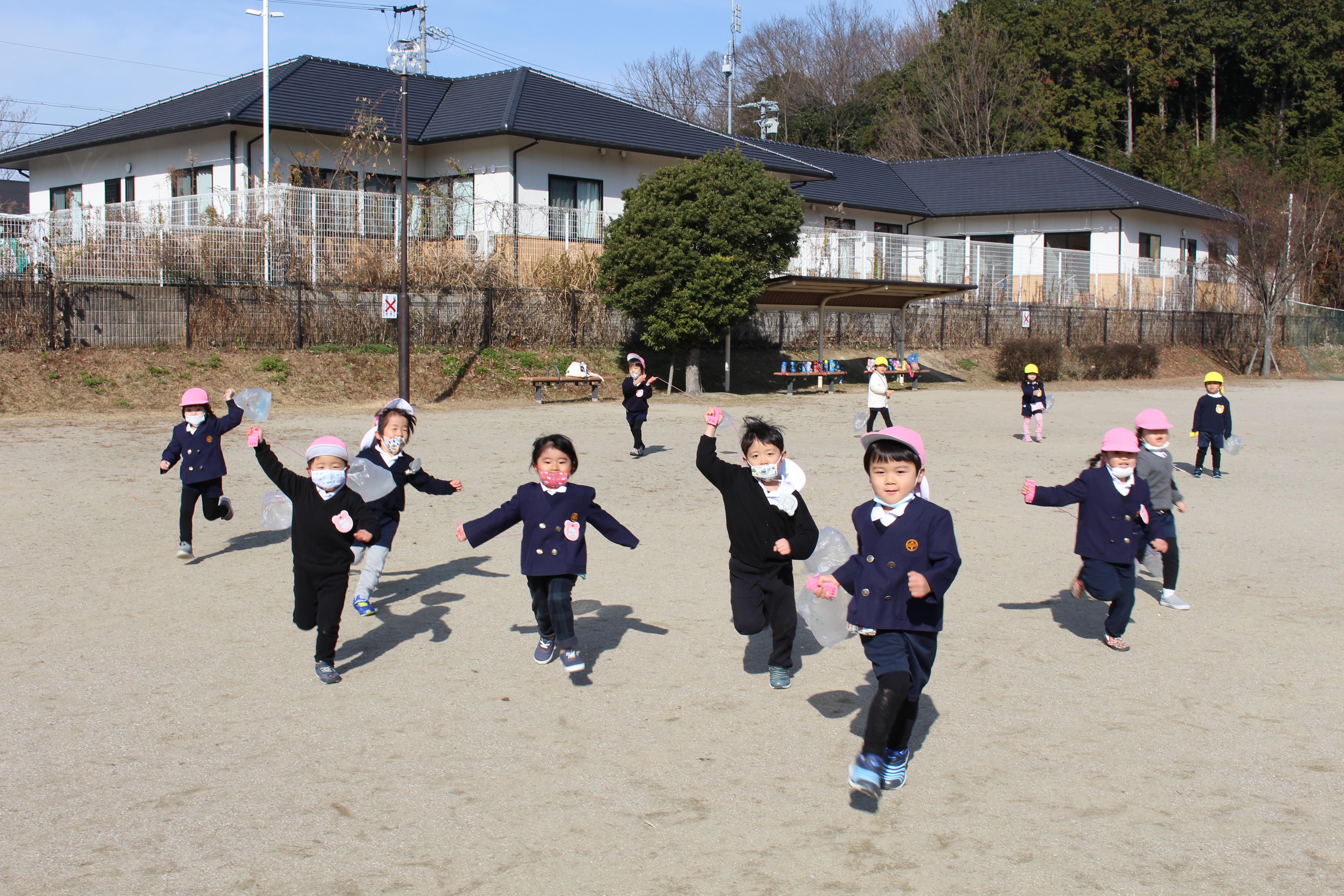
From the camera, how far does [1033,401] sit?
16.6 metres

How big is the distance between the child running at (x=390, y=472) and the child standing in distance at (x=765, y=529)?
2.13m

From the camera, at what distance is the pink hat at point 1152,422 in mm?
7426

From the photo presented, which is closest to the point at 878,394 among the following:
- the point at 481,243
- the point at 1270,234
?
the point at 481,243

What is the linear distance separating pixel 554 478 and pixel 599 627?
1425 millimetres

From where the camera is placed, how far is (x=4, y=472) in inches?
491

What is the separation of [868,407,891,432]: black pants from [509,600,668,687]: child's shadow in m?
9.94

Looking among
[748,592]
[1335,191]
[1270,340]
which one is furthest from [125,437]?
[1335,191]

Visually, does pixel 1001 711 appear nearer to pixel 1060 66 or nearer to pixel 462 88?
pixel 462 88

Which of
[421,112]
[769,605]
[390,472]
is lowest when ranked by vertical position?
[769,605]

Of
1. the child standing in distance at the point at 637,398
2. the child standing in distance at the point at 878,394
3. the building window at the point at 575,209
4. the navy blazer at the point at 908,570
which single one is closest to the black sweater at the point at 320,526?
the navy blazer at the point at 908,570

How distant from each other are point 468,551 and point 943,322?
2788 cm

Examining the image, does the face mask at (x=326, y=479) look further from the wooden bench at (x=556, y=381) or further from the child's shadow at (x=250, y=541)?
the wooden bench at (x=556, y=381)

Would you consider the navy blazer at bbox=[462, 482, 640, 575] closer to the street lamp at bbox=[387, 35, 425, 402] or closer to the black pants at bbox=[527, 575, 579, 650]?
the black pants at bbox=[527, 575, 579, 650]

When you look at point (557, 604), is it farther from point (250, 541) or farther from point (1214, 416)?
point (1214, 416)
